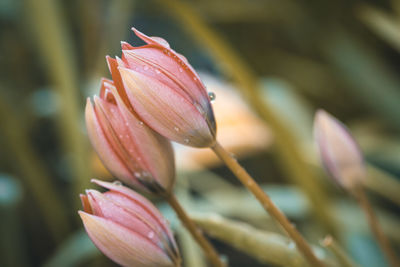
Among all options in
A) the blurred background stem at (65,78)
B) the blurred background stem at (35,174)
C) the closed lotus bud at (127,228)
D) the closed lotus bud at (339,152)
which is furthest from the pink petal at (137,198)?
the blurred background stem at (35,174)

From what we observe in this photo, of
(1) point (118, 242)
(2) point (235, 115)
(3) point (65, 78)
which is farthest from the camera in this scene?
(2) point (235, 115)

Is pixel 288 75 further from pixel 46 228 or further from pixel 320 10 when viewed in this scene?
pixel 46 228

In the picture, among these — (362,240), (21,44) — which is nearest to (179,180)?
(362,240)

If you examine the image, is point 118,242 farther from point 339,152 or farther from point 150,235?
point 339,152

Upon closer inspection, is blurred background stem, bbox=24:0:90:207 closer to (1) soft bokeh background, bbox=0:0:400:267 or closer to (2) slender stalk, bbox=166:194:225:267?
(1) soft bokeh background, bbox=0:0:400:267

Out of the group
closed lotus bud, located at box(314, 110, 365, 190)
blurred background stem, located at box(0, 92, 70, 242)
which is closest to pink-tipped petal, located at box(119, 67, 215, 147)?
closed lotus bud, located at box(314, 110, 365, 190)

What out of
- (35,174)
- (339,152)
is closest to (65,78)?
(35,174)

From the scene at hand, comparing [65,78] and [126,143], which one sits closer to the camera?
[126,143]

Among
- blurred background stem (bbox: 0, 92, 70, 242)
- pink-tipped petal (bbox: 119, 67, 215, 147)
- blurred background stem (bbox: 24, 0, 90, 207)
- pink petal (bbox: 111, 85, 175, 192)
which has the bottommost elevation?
blurred background stem (bbox: 0, 92, 70, 242)
